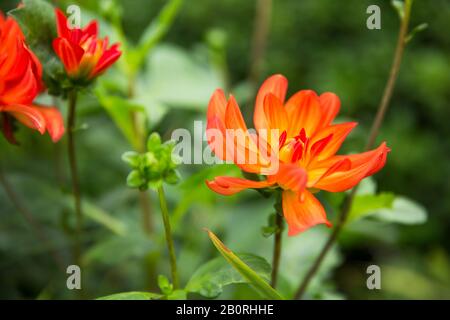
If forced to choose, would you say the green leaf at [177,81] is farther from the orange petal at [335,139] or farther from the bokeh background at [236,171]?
the orange petal at [335,139]

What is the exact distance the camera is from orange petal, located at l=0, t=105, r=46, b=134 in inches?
18.2

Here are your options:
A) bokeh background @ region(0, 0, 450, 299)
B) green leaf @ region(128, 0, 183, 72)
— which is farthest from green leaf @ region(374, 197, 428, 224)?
green leaf @ region(128, 0, 183, 72)

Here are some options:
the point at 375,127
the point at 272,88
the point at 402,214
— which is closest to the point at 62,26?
the point at 272,88

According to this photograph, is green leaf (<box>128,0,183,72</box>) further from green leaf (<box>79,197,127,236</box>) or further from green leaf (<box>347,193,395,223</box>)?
green leaf (<box>347,193,395,223</box>)

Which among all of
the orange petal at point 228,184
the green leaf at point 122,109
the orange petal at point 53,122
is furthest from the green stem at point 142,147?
the orange petal at point 228,184

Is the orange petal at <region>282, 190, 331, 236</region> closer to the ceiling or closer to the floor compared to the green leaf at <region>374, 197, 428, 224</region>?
closer to the floor

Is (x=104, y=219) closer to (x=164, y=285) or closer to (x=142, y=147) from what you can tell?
(x=142, y=147)

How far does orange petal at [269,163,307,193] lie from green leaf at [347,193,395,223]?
0.56 feet

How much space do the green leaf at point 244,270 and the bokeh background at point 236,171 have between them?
0.16 meters

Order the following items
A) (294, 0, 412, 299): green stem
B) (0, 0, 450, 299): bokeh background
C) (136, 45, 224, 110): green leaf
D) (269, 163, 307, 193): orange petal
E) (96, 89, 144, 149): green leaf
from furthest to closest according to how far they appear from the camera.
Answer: (136, 45, 224, 110): green leaf < (0, 0, 450, 299): bokeh background < (96, 89, 144, 149): green leaf < (294, 0, 412, 299): green stem < (269, 163, 307, 193): orange petal

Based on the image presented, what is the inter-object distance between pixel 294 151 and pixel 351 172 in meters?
0.04
